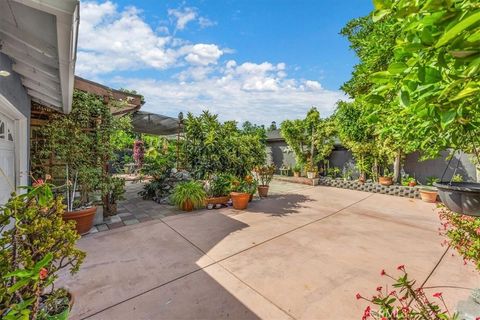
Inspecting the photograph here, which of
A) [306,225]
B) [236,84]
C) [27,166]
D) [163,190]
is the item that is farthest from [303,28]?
[27,166]

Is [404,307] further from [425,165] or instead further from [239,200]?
[425,165]

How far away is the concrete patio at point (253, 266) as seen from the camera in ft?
7.31

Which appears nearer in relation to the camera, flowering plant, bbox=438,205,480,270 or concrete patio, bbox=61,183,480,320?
flowering plant, bbox=438,205,480,270

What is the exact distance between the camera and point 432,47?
0.54m

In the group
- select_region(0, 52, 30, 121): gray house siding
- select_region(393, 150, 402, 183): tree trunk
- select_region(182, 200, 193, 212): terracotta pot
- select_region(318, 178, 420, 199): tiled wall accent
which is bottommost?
select_region(182, 200, 193, 212): terracotta pot

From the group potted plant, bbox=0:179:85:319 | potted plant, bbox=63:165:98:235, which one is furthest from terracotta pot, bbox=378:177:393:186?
potted plant, bbox=0:179:85:319

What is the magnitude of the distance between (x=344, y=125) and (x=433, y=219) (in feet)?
15.5

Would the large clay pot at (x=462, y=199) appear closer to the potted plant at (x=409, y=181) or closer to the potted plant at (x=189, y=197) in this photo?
the potted plant at (x=189, y=197)

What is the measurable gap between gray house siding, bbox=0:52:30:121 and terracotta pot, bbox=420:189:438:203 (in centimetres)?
999

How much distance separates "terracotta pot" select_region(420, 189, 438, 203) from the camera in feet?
22.4

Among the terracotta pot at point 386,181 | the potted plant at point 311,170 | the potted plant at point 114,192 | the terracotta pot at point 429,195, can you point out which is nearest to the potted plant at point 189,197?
the potted plant at point 114,192

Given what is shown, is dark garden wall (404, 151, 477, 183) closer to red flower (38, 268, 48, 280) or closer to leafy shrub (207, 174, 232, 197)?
leafy shrub (207, 174, 232, 197)

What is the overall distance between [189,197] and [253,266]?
10.2 ft

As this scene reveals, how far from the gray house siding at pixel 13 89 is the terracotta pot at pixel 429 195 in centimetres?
999
